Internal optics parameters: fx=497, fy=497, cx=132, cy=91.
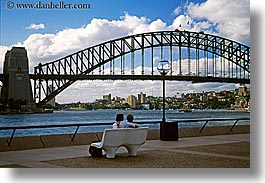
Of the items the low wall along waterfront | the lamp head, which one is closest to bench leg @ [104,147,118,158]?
the low wall along waterfront

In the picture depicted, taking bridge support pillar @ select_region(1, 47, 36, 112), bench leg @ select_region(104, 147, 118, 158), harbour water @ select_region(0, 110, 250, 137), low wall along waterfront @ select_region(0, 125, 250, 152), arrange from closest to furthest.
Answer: bench leg @ select_region(104, 147, 118, 158)
low wall along waterfront @ select_region(0, 125, 250, 152)
bridge support pillar @ select_region(1, 47, 36, 112)
harbour water @ select_region(0, 110, 250, 137)

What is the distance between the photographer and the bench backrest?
8219 mm

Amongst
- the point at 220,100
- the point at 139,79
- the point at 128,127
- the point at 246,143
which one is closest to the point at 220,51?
the point at 139,79

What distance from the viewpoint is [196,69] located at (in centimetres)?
2820

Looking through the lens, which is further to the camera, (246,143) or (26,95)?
(26,95)

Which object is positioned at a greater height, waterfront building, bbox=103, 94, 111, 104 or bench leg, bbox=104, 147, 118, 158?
waterfront building, bbox=103, 94, 111, 104

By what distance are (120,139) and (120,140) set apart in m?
0.02

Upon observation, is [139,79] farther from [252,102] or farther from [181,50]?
[252,102]

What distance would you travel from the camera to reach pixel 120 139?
843cm

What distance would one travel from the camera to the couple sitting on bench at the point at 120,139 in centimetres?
828

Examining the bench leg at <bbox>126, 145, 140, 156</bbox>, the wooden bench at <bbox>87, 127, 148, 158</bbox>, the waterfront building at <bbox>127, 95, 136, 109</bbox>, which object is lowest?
the bench leg at <bbox>126, 145, 140, 156</bbox>

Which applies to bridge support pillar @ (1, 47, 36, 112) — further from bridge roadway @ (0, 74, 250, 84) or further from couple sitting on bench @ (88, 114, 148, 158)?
couple sitting on bench @ (88, 114, 148, 158)

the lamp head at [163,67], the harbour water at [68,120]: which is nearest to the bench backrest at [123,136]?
the lamp head at [163,67]

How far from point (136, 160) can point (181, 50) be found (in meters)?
32.0
